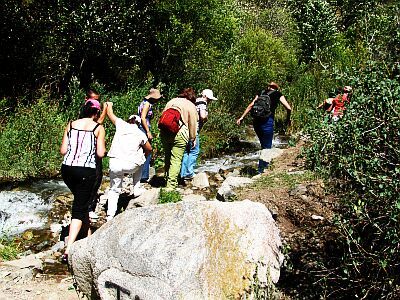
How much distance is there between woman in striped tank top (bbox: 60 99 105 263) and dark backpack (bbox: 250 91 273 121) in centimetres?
361

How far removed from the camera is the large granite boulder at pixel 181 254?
13.0 ft

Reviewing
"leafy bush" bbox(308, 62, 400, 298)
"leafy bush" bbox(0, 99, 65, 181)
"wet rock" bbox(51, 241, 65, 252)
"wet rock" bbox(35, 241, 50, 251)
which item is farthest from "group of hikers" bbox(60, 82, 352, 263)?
"leafy bush" bbox(0, 99, 65, 181)

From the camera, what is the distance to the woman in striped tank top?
18.5 feet

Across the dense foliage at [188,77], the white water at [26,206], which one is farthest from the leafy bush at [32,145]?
the white water at [26,206]

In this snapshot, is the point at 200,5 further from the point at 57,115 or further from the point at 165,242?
the point at 165,242

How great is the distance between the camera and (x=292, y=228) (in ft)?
18.8

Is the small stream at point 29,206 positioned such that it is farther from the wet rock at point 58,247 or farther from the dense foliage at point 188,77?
the wet rock at point 58,247

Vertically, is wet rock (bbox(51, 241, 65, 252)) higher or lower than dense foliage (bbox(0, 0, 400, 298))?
lower

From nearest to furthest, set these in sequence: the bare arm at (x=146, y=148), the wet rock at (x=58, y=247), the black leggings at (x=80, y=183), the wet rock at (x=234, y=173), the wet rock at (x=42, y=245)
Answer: the black leggings at (x=80, y=183), the wet rock at (x=58, y=247), the wet rock at (x=42, y=245), the bare arm at (x=146, y=148), the wet rock at (x=234, y=173)

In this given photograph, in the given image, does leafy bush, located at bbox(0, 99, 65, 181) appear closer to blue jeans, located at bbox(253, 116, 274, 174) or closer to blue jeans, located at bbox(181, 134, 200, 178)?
blue jeans, located at bbox(181, 134, 200, 178)

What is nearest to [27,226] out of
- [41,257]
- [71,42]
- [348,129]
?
[41,257]

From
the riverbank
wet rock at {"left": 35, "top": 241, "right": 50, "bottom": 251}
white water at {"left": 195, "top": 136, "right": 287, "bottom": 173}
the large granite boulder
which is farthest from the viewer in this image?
white water at {"left": 195, "top": 136, "right": 287, "bottom": 173}

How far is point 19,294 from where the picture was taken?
536 cm

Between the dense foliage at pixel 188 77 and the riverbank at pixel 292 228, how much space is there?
12.9 inches
